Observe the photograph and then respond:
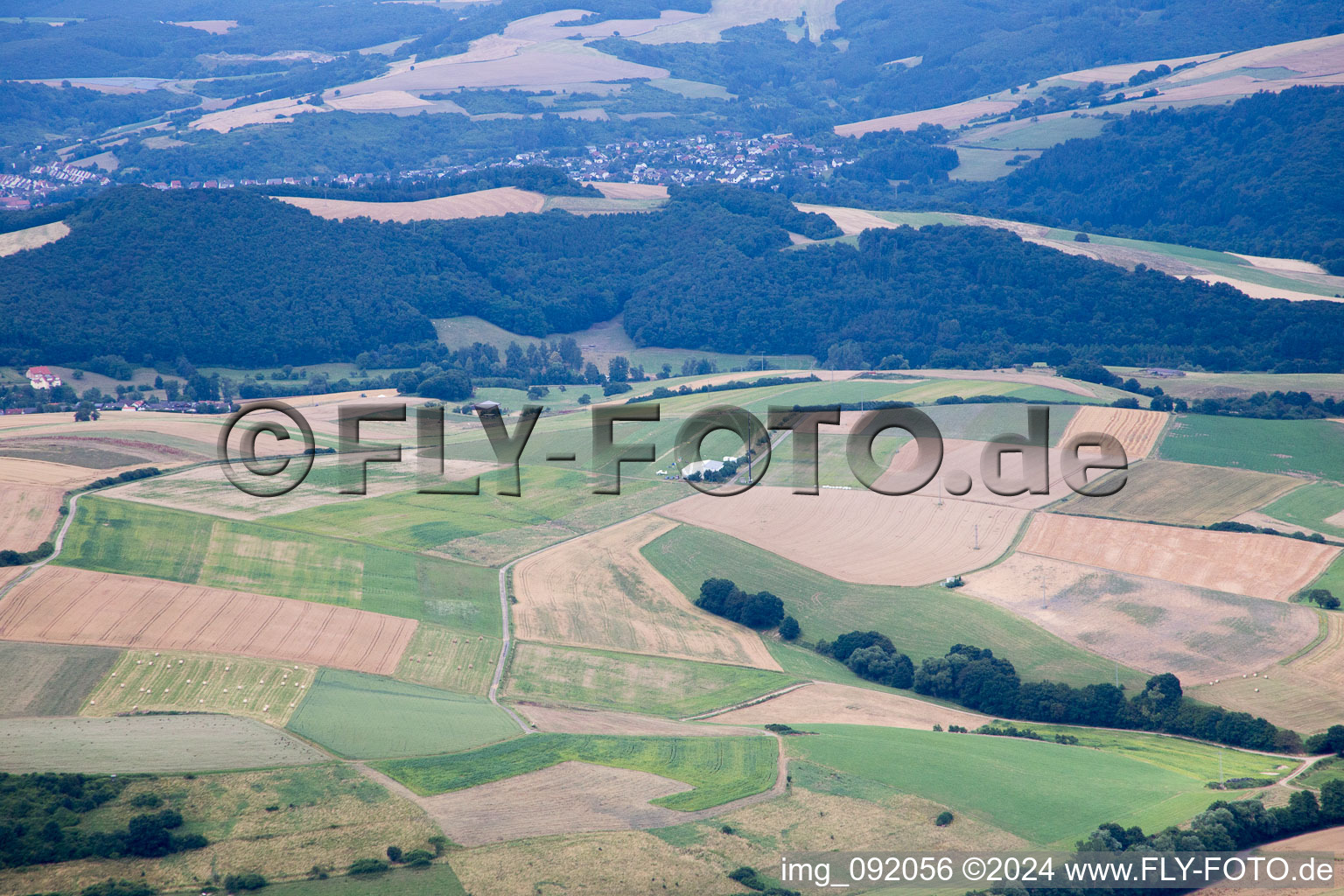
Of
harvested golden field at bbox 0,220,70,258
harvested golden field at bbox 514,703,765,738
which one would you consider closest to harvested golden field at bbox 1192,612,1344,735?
harvested golden field at bbox 514,703,765,738

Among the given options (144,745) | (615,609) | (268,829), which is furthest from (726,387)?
(268,829)

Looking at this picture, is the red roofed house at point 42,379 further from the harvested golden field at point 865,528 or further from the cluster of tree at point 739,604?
the cluster of tree at point 739,604

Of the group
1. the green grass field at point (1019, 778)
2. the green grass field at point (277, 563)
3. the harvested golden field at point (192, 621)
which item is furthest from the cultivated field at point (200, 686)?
the green grass field at point (1019, 778)

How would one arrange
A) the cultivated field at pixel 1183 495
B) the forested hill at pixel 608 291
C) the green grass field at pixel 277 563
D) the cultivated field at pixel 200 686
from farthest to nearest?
the forested hill at pixel 608 291 → the cultivated field at pixel 1183 495 → the green grass field at pixel 277 563 → the cultivated field at pixel 200 686

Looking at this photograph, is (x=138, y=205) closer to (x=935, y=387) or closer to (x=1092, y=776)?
(x=935, y=387)

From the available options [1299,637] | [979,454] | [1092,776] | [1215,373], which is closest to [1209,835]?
[1092,776]

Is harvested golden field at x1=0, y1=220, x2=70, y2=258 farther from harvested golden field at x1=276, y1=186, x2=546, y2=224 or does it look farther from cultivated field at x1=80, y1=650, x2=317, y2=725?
cultivated field at x1=80, y1=650, x2=317, y2=725
